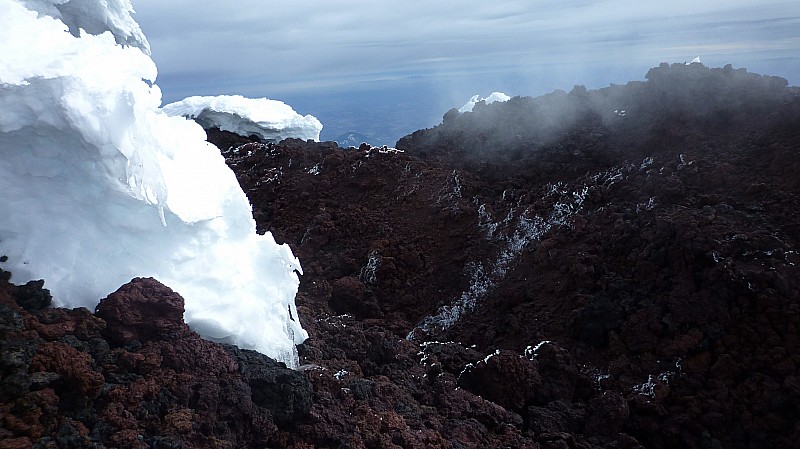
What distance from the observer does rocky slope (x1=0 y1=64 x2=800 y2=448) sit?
6.19 meters

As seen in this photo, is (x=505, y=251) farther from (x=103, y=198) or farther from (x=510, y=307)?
(x=103, y=198)

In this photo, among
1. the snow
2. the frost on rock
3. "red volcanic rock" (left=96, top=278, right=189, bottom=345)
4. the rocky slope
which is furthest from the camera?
the snow

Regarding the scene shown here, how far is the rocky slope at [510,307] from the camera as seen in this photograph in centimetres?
619

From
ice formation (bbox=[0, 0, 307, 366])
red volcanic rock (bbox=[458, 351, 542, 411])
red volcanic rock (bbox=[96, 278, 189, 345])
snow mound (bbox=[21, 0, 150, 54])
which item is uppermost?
snow mound (bbox=[21, 0, 150, 54])

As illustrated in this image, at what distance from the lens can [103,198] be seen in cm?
703

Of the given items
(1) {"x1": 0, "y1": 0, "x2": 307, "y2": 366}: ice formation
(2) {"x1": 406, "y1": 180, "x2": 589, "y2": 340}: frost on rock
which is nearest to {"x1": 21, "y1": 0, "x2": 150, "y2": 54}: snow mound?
(1) {"x1": 0, "y1": 0, "x2": 307, "y2": 366}: ice formation

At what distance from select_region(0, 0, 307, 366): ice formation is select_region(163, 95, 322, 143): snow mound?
60.0ft

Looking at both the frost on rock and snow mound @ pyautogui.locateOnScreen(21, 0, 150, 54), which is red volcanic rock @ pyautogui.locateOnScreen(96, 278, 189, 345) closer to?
snow mound @ pyautogui.locateOnScreen(21, 0, 150, 54)

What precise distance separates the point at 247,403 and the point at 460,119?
1779 centimetres

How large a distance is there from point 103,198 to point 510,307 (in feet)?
28.7

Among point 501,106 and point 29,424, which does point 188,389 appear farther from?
point 501,106

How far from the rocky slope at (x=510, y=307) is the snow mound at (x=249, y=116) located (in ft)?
24.6

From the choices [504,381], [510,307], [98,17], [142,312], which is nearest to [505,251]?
[510,307]

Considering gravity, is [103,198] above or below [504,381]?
above
